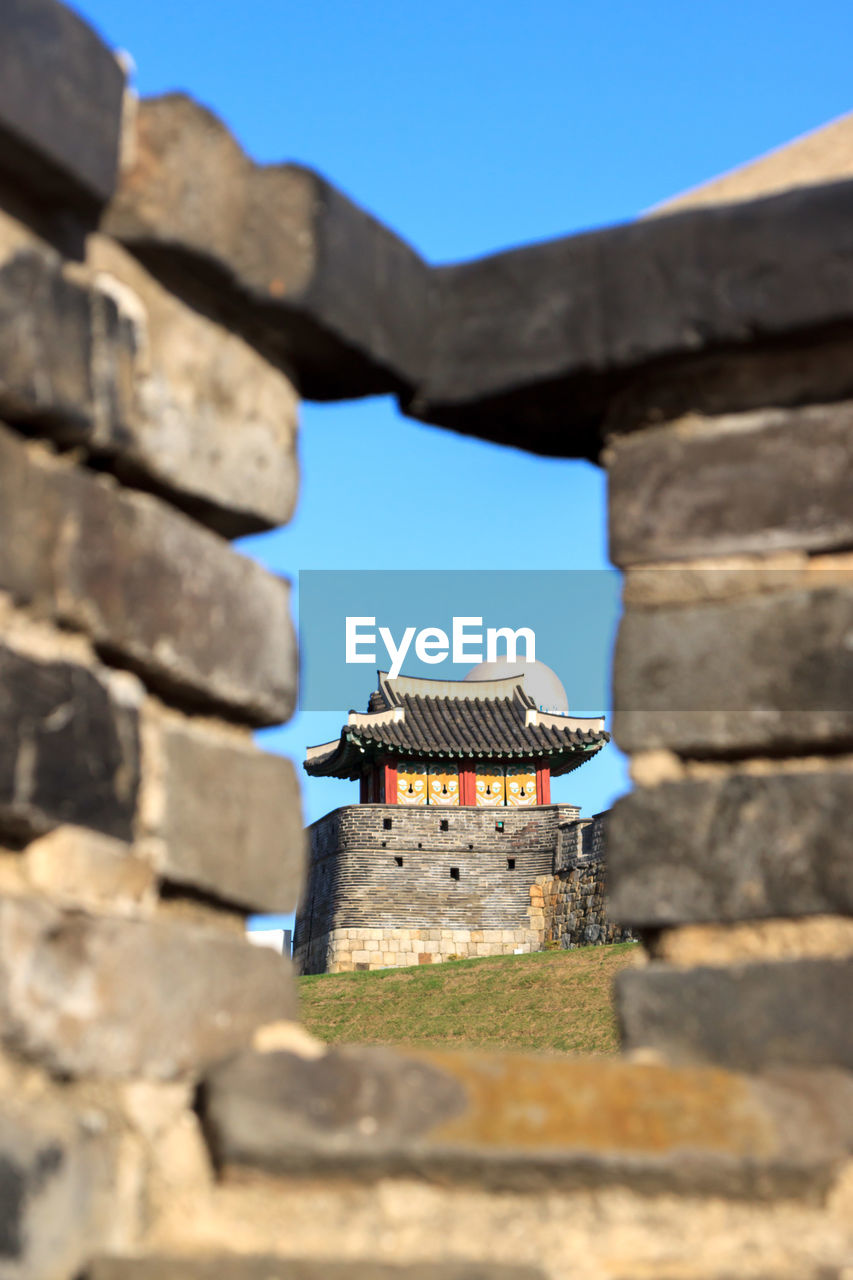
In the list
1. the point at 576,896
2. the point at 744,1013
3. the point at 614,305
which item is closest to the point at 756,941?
the point at 744,1013

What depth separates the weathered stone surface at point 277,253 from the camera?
7.88 ft

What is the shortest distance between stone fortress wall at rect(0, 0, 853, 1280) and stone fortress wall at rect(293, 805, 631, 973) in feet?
98.2

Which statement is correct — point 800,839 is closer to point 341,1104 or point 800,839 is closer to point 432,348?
point 341,1104

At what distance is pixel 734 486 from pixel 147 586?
120 centimetres

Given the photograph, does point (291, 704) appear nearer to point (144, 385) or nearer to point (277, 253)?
point (144, 385)

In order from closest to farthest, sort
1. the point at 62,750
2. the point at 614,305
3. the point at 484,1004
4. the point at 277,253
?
the point at 62,750 < the point at 277,253 < the point at 614,305 < the point at 484,1004

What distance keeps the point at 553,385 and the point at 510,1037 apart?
1881 centimetres

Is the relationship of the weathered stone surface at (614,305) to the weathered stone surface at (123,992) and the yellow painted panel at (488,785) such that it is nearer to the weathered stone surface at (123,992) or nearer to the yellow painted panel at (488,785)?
the weathered stone surface at (123,992)

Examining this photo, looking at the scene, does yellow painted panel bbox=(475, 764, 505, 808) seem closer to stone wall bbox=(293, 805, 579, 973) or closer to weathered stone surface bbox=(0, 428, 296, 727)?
stone wall bbox=(293, 805, 579, 973)

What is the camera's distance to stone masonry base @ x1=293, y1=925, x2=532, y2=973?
107 ft

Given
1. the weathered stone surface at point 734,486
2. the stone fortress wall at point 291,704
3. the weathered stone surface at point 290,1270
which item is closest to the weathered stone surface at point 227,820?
the stone fortress wall at point 291,704

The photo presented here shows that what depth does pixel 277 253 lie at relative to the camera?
2.57 metres

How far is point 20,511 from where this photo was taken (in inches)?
81.9

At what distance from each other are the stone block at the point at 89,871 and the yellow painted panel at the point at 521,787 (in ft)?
108
